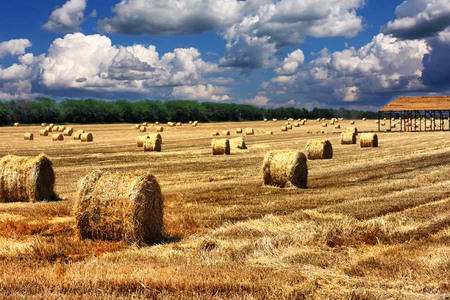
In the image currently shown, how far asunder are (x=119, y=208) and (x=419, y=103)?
66.3m

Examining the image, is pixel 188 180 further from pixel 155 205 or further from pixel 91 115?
pixel 91 115

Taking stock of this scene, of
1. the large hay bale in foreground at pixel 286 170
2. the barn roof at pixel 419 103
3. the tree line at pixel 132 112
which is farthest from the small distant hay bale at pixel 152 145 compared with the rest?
the tree line at pixel 132 112

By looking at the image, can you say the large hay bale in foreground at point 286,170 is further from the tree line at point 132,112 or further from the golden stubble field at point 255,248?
the tree line at point 132,112

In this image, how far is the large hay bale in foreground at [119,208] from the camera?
1003 centimetres

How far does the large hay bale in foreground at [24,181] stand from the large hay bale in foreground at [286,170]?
7030mm

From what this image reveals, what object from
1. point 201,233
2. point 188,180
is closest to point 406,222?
point 201,233

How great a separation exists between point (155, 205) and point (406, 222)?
17.4 feet

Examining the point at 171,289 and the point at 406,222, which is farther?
the point at 406,222

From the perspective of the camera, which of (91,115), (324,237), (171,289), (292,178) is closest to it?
(171,289)

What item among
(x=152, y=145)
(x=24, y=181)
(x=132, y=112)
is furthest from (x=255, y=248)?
(x=132, y=112)

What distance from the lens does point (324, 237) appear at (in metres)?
9.88

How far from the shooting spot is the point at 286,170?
1758 cm

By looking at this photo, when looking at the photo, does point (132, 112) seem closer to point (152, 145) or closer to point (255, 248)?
point (152, 145)

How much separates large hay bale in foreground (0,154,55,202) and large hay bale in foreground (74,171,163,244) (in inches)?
228
